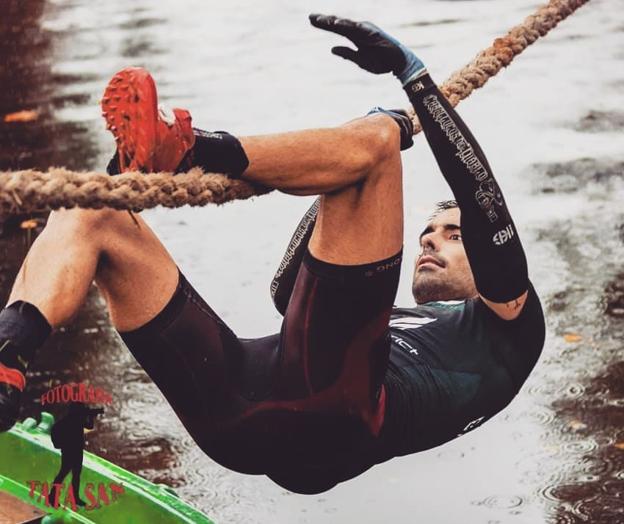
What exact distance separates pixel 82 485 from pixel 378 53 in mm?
1574

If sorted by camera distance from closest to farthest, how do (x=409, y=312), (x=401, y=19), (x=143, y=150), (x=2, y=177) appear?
(x=2, y=177), (x=143, y=150), (x=409, y=312), (x=401, y=19)

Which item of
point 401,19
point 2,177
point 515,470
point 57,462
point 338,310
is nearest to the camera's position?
point 2,177

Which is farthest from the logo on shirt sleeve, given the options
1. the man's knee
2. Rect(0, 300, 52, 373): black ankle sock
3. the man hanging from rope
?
Rect(0, 300, 52, 373): black ankle sock

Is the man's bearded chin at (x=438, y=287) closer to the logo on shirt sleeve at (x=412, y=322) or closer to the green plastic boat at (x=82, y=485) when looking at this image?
the logo on shirt sleeve at (x=412, y=322)

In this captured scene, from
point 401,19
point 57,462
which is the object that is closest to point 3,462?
point 57,462

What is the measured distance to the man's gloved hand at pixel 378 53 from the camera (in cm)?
343

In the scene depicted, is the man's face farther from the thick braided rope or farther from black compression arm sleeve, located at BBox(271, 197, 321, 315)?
the thick braided rope

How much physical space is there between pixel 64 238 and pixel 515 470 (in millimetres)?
2271

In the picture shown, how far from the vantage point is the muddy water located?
475 cm

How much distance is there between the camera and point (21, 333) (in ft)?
9.64

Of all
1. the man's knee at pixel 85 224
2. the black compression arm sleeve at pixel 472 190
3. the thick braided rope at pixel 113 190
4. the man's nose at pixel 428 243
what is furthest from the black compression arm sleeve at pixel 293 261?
the man's knee at pixel 85 224

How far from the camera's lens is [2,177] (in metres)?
2.75

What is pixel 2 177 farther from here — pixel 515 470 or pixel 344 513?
pixel 515 470

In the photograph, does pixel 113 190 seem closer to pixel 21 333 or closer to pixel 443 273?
pixel 21 333
